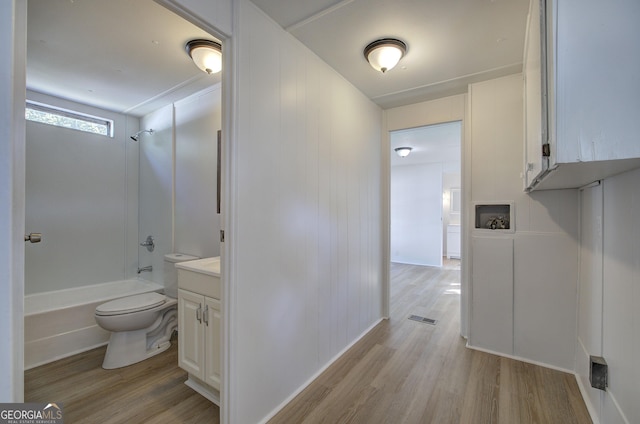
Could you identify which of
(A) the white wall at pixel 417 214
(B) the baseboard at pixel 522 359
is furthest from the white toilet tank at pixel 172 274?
(A) the white wall at pixel 417 214

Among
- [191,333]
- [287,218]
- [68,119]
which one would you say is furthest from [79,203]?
[287,218]

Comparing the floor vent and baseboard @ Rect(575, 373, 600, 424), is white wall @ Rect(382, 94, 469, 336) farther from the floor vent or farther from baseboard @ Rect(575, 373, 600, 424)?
baseboard @ Rect(575, 373, 600, 424)

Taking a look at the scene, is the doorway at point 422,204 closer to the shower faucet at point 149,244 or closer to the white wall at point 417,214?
the white wall at point 417,214

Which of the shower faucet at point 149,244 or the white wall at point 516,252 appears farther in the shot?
the shower faucet at point 149,244

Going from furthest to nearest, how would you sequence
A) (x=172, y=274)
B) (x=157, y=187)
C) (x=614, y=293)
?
(x=157, y=187)
(x=172, y=274)
(x=614, y=293)

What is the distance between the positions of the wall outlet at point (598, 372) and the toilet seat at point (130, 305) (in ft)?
10.3

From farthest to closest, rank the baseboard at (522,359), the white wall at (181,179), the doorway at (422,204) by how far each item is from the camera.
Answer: the doorway at (422,204), the white wall at (181,179), the baseboard at (522,359)

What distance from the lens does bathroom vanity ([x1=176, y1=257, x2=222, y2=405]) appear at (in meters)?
1.71

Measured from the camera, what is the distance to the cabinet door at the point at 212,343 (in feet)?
5.56

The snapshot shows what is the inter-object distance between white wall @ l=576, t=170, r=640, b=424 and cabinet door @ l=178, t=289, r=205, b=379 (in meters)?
2.29

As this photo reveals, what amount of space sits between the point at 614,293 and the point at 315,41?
2400mm

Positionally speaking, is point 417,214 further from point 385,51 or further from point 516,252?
point 385,51

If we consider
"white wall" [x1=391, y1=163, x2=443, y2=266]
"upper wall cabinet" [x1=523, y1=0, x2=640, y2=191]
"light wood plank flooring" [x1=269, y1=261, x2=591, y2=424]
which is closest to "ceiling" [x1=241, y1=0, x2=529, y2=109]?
"upper wall cabinet" [x1=523, y1=0, x2=640, y2=191]

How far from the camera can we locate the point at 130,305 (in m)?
2.26
